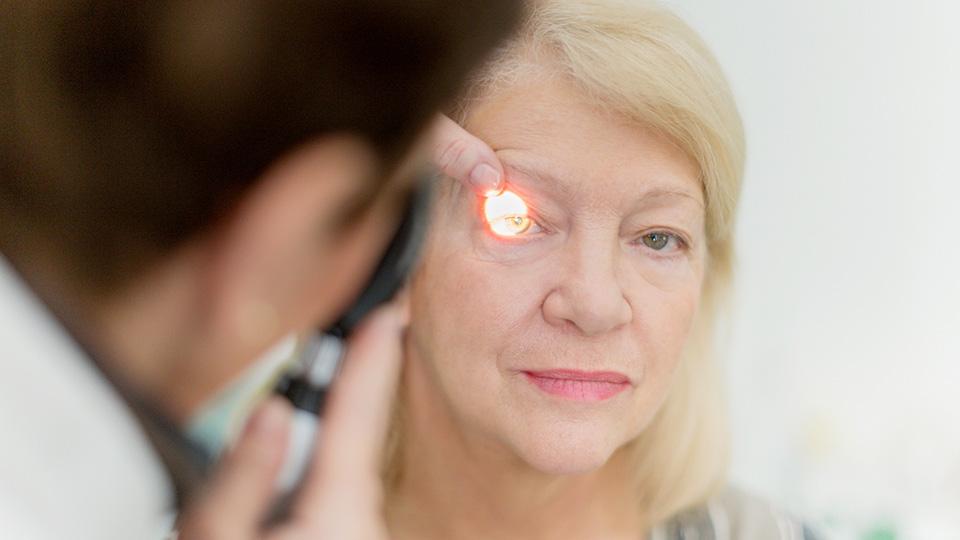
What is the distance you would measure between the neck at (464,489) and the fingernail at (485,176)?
14 centimetres

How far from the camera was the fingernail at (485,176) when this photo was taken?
0.79 m

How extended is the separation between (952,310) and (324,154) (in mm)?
1070

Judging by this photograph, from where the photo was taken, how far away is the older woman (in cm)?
80

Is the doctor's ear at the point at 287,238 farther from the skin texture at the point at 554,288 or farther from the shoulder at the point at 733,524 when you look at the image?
Answer: the shoulder at the point at 733,524

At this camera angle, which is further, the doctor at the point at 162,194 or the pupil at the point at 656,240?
the pupil at the point at 656,240

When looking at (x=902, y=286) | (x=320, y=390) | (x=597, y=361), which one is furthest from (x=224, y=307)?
(x=902, y=286)

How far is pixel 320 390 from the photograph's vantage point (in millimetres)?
575

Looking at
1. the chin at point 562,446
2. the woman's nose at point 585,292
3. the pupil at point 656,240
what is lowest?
the chin at point 562,446

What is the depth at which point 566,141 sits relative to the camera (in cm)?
80

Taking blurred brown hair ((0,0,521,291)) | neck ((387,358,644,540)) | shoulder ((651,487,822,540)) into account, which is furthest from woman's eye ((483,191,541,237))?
blurred brown hair ((0,0,521,291))

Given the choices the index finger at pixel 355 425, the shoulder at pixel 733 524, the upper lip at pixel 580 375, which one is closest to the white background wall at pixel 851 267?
the shoulder at pixel 733 524

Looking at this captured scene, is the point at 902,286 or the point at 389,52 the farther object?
the point at 902,286

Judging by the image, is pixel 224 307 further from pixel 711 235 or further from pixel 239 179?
pixel 711 235

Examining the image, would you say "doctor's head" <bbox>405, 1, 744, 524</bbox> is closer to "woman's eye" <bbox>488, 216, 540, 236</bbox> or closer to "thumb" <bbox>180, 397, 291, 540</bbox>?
"woman's eye" <bbox>488, 216, 540, 236</bbox>
